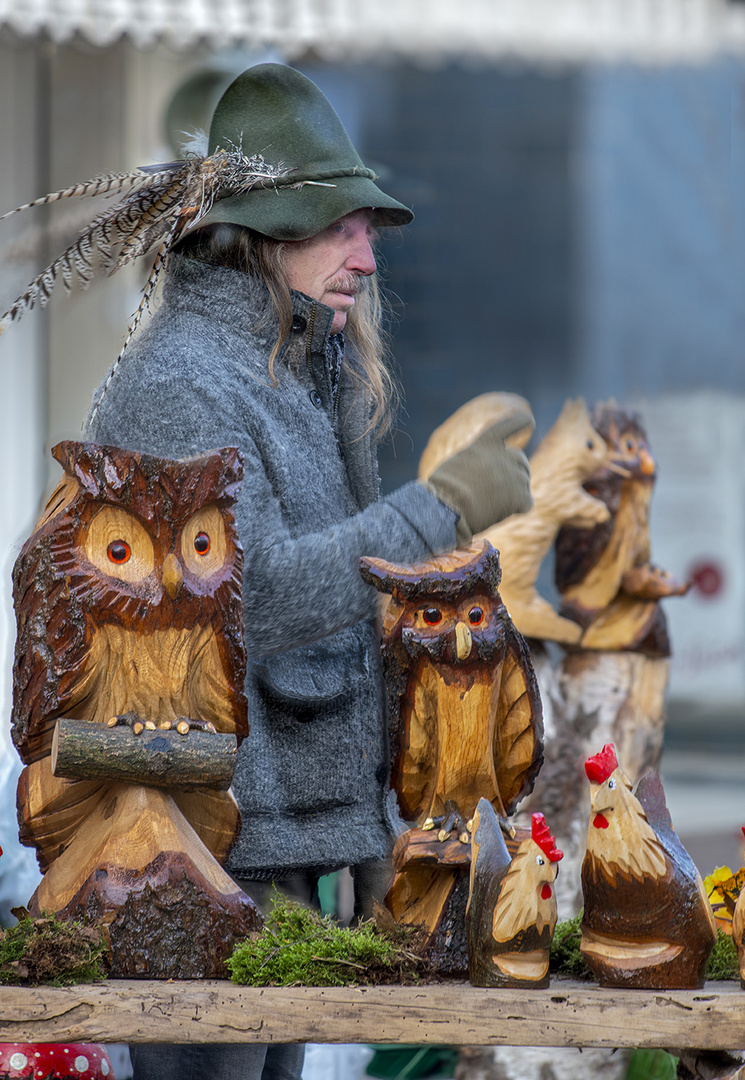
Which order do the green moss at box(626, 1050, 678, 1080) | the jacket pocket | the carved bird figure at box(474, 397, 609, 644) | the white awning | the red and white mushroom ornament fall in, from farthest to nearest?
the white awning
the carved bird figure at box(474, 397, 609, 644)
the green moss at box(626, 1050, 678, 1080)
the red and white mushroom ornament
the jacket pocket

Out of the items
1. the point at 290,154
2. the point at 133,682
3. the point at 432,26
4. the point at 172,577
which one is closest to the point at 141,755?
the point at 133,682

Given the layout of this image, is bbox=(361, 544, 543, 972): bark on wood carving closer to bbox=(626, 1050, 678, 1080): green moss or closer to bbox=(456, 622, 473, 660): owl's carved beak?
bbox=(456, 622, 473, 660): owl's carved beak

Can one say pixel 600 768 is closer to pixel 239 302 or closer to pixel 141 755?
pixel 141 755

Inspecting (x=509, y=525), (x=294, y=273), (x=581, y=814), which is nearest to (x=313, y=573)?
(x=294, y=273)

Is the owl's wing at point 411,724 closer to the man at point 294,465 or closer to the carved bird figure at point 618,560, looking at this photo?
the man at point 294,465

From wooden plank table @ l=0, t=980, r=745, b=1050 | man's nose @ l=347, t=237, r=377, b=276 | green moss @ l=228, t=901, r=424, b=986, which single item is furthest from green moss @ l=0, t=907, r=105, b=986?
man's nose @ l=347, t=237, r=377, b=276

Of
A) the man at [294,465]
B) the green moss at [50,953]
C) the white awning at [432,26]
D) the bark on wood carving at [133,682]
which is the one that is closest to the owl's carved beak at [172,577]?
the bark on wood carving at [133,682]

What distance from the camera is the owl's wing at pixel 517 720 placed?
1507 millimetres

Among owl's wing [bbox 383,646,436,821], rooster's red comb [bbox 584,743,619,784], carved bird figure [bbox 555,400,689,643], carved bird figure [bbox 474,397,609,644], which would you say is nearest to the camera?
rooster's red comb [bbox 584,743,619,784]

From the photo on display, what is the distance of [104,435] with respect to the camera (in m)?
1.54

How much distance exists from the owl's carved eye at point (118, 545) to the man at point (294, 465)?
0.14 metres

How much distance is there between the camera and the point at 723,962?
4.74 ft

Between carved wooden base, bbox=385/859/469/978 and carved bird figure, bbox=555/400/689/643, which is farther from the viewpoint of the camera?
carved bird figure, bbox=555/400/689/643

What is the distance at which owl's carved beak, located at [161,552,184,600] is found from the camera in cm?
138
